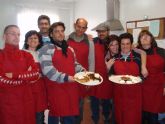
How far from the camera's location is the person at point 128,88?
2553 millimetres

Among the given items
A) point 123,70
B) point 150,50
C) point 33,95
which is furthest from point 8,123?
point 150,50

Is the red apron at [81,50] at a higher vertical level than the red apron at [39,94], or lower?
higher

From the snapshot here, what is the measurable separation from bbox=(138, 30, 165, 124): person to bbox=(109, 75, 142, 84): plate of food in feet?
0.70

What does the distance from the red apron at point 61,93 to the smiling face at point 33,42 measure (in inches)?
9.5

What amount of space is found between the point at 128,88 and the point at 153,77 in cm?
29

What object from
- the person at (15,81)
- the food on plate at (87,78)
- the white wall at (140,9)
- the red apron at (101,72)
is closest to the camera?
the person at (15,81)

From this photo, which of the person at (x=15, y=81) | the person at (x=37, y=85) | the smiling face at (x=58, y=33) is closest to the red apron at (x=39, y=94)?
the person at (x=37, y=85)

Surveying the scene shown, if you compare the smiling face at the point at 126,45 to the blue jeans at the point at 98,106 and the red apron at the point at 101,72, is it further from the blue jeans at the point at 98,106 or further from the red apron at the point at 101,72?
the blue jeans at the point at 98,106

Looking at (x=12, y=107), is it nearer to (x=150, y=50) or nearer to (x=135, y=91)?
(x=135, y=91)

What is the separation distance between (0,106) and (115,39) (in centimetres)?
135

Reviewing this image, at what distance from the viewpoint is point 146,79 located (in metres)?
2.63

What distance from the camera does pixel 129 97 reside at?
2.56 metres

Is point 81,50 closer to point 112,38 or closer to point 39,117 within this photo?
point 112,38

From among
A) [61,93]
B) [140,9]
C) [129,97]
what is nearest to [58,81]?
[61,93]
